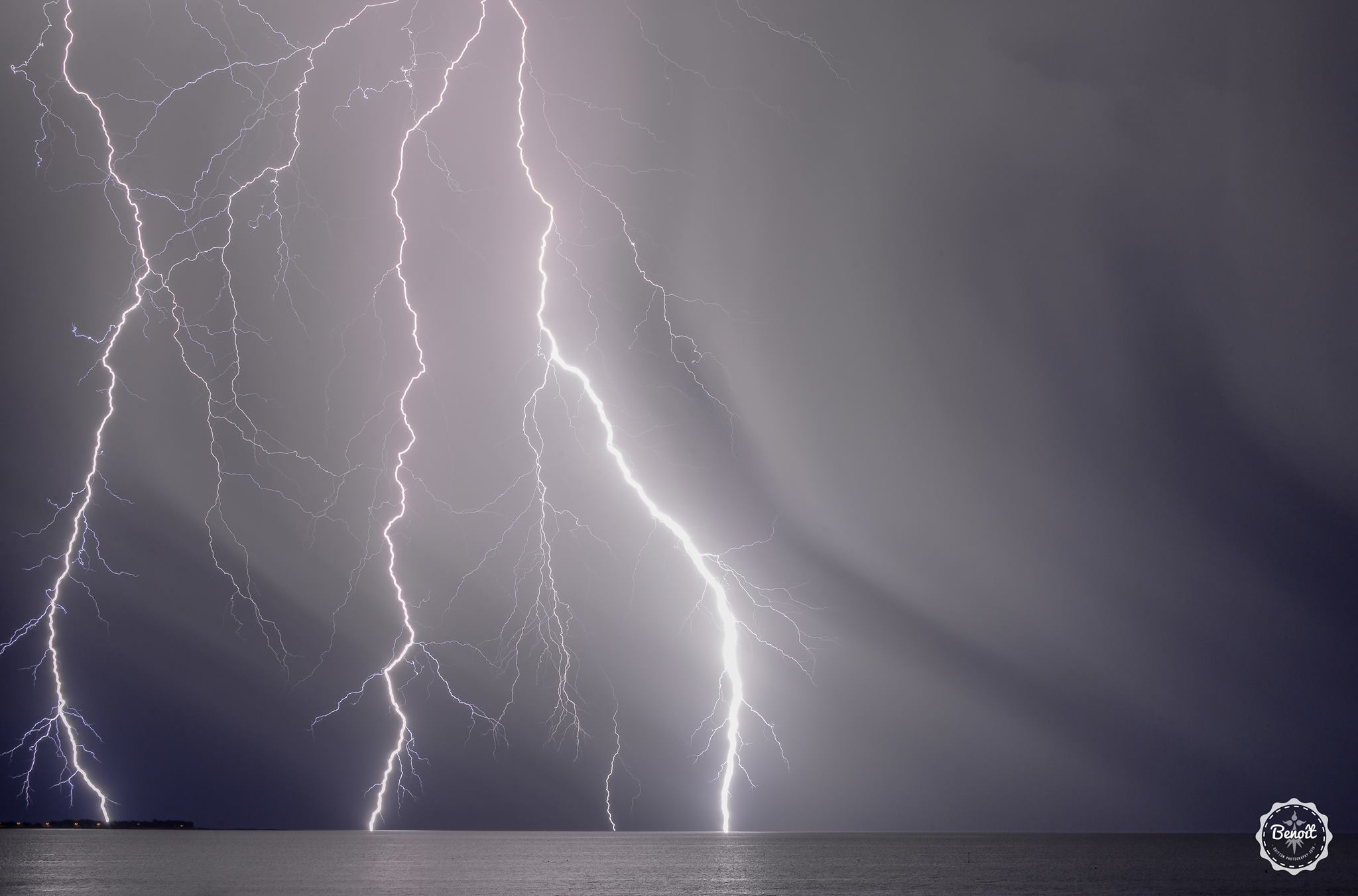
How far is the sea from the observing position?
13203 millimetres

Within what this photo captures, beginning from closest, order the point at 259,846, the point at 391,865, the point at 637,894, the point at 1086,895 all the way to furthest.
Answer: the point at 637,894
the point at 1086,895
the point at 391,865
the point at 259,846

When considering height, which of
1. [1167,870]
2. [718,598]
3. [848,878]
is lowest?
[848,878]

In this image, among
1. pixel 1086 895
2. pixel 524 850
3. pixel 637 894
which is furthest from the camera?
pixel 524 850

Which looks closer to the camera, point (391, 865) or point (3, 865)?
point (3, 865)

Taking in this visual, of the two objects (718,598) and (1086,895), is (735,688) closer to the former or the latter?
(718,598)

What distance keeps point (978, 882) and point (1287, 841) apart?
19.6 metres

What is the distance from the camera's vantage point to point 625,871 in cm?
1739

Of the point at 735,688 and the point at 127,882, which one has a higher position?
the point at 735,688

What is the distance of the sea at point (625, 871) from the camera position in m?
13.2

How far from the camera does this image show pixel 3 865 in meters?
18.0

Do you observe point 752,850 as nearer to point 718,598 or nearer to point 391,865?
point 718,598

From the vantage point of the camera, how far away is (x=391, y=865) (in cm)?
1959

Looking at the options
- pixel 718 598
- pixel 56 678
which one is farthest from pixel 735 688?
pixel 56 678

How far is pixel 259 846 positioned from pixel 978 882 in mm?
24176
